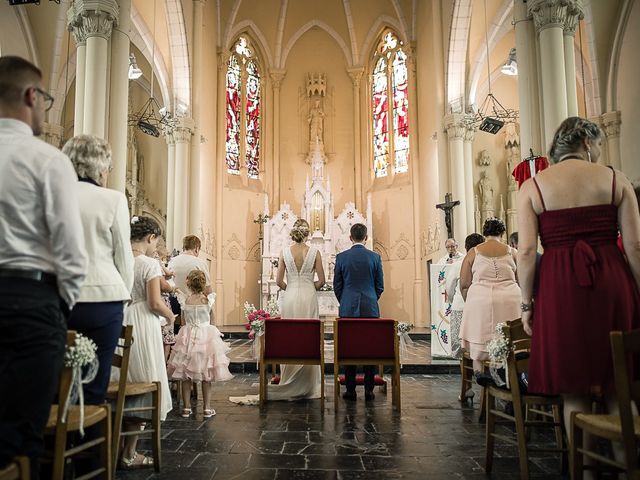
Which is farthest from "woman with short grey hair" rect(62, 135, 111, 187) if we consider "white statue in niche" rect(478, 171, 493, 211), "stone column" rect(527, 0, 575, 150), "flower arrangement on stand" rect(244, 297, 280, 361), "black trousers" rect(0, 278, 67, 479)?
"white statue in niche" rect(478, 171, 493, 211)

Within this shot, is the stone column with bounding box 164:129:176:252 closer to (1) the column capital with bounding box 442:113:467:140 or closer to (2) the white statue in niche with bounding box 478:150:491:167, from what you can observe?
(1) the column capital with bounding box 442:113:467:140

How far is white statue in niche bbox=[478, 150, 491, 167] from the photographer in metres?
14.6

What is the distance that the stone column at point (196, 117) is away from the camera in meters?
12.5

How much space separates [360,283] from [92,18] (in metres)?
5.07

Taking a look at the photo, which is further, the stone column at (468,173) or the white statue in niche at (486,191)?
the white statue in niche at (486,191)

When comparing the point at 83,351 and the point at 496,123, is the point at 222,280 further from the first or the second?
the point at 83,351

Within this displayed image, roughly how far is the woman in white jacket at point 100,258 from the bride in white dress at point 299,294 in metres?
2.93

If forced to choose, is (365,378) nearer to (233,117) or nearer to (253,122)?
(233,117)

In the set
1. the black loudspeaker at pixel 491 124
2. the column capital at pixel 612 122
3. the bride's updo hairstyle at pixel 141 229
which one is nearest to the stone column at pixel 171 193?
the black loudspeaker at pixel 491 124

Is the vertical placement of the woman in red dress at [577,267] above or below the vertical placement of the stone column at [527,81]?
below

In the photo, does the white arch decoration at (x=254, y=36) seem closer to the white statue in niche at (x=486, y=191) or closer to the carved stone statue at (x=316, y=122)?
the carved stone statue at (x=316, y=122)

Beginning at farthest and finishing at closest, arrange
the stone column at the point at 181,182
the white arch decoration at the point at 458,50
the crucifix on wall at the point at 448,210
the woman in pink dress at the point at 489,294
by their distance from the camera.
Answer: the stone column at the point at 181,182 < the white arch decoration at the point at 458,50 < the crucifix on wall at the point at 448,210 < the woman in pink dress at the point at 489,294

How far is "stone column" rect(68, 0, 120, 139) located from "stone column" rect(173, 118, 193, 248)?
5030 mm

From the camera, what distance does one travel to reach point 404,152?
1588cm
